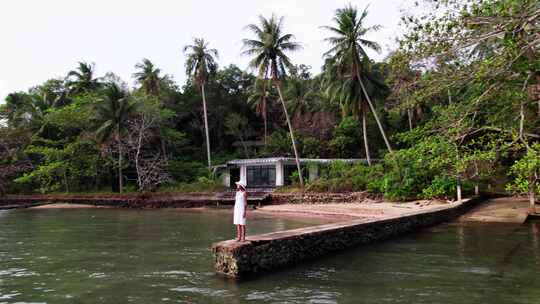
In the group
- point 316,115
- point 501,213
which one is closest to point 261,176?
point 316,115

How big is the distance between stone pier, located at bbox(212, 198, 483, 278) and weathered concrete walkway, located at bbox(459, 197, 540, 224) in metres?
5.30

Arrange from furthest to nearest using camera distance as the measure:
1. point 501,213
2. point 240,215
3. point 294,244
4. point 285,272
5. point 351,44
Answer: point 351,44, point 501,213, point 294,244, point 285,272, point 240,215

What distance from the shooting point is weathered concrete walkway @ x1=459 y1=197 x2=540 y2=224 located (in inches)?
727

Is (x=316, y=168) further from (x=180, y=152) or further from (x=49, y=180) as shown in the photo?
(x=49, y=180)

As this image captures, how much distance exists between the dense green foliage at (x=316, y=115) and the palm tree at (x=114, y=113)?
0.09 meters

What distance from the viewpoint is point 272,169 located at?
35844 millimetres

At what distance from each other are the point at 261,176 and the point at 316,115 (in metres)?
10.1

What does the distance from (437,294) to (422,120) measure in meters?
31.9

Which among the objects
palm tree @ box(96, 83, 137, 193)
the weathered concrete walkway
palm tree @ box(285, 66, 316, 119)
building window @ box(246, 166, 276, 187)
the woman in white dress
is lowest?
the weathered concrete walkway

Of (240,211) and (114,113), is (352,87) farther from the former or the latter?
(240,211)

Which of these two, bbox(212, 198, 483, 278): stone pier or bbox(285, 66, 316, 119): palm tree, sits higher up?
bbox(285, 66, 316, 119): palm tree

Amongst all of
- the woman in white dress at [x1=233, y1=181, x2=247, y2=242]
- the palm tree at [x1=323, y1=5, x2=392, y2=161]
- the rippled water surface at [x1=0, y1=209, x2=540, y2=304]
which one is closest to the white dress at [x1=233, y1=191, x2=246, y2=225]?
the woman in white dress at [x1=233, y1=181, x2=247, y2=242]

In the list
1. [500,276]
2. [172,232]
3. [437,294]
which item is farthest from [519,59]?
[172,232]

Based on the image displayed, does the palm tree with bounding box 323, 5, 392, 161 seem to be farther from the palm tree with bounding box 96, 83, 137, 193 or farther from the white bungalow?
the palm tree with bounding box 96, 83, 137, 193
